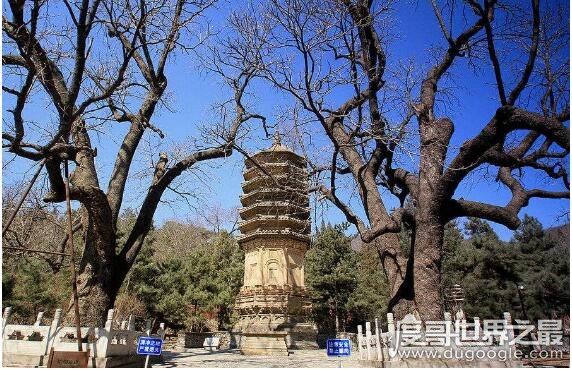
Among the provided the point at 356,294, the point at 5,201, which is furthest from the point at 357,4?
the point at 356,294

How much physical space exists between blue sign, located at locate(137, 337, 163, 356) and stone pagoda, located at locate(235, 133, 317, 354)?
9.69 meters

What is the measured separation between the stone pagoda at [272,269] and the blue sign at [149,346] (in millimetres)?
9694

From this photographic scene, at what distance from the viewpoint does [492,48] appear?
5898 mm

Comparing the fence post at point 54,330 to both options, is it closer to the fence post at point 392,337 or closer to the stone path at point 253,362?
the stone path at point 253,362

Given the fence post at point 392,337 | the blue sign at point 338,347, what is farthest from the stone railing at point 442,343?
the blue sign at point 338,347

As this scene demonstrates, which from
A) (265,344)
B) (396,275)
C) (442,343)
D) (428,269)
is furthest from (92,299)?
(265,344)

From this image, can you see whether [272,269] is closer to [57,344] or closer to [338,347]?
[57,344]

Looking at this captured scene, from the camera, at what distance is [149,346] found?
6.45m

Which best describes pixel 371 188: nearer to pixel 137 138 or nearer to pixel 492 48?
pixel 492 48

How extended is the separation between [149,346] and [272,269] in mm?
11601

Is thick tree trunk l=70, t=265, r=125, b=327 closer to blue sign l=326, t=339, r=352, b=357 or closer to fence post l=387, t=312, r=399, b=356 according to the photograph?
blue sign l=326, t=339, r=352, b=357

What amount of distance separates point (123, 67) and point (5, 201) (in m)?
7.64

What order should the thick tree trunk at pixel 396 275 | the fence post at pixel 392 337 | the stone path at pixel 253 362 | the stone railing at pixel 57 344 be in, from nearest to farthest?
the fence post at pixel 392 337, the thick tree trunk at pixel 396 275, the stone railing at pixel 57 344, the stone path at pixel 253 362

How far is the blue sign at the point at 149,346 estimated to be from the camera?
6.39 metres
